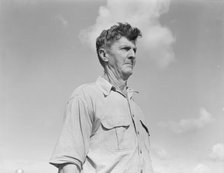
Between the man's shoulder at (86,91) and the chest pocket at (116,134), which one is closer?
the chest pocket at (116,134)

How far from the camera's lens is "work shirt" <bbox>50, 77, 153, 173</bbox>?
3.27 m

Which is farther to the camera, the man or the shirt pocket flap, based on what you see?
the shirt pocket flap

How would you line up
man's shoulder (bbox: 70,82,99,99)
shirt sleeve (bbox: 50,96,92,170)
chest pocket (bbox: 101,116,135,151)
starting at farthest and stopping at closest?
man's shoulder (bbox: 70,82,99,99)
chest pocket (bbox: 101,116,135,151)
shirt sleeve (bbox: 50,96,92,170)

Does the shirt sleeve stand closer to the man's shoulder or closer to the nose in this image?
the man's shoulder

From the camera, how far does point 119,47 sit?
3760mm

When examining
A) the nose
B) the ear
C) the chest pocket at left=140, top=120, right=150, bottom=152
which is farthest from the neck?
the chest pocket at left=140, top=120, right=150, bottom=152

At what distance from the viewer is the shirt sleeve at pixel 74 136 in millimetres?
3195

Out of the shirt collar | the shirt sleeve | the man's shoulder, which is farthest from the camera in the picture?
the shirt collar

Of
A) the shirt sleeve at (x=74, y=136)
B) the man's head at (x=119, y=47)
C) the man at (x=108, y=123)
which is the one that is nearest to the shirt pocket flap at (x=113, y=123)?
the man at (x=108, y=123)

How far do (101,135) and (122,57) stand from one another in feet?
2.67

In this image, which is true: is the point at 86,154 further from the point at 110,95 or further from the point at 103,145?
the point at 110,95

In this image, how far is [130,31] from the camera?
3.82 metres

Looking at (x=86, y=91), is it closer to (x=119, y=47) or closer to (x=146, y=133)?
(x=119, y=47)

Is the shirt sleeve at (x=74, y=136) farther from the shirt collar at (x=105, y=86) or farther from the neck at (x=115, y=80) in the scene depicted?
the neck at (x=115, y=80)
